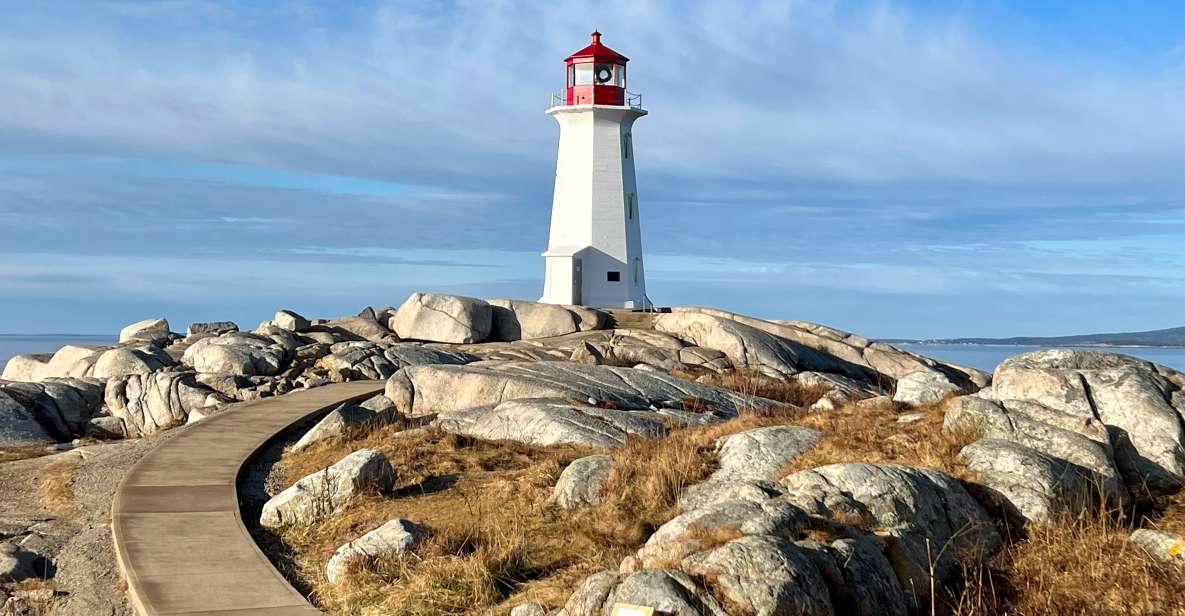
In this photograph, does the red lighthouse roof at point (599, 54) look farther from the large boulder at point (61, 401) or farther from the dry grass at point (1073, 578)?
the dry grass at point (1073, 578)

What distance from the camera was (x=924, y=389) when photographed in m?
17.4

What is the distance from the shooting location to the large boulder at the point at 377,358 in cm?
2875

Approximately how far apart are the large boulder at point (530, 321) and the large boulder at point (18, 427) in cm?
1780

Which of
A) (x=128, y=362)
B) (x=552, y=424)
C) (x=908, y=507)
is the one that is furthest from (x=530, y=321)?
(x=908, y=507)

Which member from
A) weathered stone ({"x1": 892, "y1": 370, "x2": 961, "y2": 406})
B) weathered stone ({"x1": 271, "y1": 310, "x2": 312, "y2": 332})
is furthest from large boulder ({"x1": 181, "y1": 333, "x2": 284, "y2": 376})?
weathered stone ({"x1": 892, "y1": 370, "x2": 961, "y2": 406})

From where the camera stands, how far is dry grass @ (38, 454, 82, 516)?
47.5 ft

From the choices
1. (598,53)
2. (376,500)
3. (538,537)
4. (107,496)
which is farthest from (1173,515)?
(598,53)

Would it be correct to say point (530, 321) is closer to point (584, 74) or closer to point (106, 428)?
point (584, 74)

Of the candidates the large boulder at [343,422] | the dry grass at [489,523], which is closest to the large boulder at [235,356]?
the large boulder at [343,422]

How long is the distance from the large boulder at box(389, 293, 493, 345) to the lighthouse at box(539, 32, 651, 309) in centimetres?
682

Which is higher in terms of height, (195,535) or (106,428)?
(195,535)

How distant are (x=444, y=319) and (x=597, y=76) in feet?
45.2

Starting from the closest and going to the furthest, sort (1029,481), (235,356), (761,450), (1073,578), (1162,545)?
(1073,578), (1162,545), (1029,481), (761,450), (235,356)

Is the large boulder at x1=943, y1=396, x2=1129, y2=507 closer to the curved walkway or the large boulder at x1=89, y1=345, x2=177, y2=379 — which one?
the curved walkway
